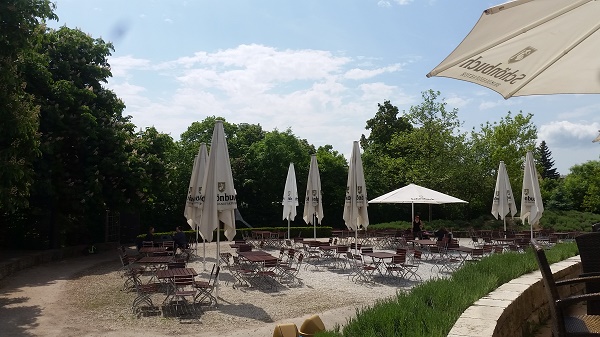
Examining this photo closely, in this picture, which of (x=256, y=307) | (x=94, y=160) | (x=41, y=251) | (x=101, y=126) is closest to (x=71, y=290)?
(x=256, y=307)

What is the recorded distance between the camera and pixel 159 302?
33.2ft

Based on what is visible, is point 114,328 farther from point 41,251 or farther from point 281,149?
Answer: point 281,149

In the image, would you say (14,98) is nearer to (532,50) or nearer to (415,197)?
(532,50)

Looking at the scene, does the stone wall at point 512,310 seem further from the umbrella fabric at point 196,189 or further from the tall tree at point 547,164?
the tall tree at point 547,164

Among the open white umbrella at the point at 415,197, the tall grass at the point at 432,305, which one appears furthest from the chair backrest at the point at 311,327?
the open white umbrella at the point at 415,197

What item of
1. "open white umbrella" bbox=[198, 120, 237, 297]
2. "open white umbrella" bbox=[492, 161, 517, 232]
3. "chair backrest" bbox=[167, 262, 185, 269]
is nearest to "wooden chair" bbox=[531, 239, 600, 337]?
"open white umbrella" bbox=[198, 120, 237, 297]

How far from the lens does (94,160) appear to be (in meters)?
18.4

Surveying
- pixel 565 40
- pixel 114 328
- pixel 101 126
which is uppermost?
pixel 101 126

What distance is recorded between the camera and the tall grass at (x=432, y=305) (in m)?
4.07

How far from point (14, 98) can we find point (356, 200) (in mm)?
9526

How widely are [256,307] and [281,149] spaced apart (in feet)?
73.0

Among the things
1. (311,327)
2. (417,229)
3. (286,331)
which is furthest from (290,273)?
(311,327)

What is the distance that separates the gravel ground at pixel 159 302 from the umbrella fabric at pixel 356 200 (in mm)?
1873

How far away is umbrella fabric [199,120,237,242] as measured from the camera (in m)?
10.4
